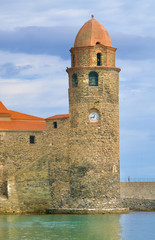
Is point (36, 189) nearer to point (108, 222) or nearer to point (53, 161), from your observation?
point (53, 161)

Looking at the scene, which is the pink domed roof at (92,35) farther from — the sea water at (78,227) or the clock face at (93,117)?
the sea water at (78,227)

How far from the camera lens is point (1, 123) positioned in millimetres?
44406

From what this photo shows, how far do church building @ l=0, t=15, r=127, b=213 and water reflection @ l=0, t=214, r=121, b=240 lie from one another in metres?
1.77

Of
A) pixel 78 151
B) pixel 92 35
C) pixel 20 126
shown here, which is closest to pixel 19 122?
pixel 20 126

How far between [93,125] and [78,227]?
9.38 meters

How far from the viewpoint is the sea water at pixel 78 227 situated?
32.1 meters

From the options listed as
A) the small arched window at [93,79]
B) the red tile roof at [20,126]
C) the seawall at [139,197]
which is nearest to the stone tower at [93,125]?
the small arched window at [93,79]

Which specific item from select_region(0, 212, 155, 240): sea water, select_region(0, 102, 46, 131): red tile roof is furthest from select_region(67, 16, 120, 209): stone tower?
select_region(0, 102, 46, 131): red tile roof

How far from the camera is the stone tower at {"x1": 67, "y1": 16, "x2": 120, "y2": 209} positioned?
4188 cm

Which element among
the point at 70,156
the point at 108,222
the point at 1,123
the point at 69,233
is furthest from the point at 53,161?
the point at 69,233

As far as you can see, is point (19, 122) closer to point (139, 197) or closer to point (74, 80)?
point (74, 80)

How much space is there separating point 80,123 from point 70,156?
2.62 metres

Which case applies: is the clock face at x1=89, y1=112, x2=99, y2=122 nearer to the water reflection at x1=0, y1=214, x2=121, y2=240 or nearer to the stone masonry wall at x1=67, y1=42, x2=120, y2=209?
the stone masonry wall at x1=67, y1=42, x2=120, y2=209

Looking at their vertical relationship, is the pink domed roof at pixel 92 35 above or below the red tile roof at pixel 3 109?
above
